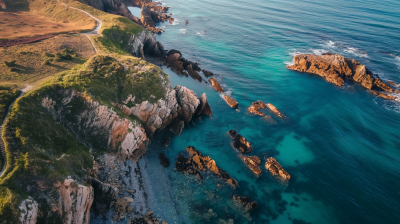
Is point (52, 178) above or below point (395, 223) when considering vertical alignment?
above

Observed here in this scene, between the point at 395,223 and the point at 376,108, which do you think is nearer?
the point at 395,223

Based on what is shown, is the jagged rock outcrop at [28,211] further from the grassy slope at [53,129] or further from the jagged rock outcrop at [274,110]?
the jagged rock outcrop at [274,110]

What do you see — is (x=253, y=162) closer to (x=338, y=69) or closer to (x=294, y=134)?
(x=294, y=134)

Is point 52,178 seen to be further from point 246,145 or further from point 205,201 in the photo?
point 246,145

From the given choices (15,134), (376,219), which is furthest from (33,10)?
(376,219)

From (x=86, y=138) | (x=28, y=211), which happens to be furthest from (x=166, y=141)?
(x=28, y=211)

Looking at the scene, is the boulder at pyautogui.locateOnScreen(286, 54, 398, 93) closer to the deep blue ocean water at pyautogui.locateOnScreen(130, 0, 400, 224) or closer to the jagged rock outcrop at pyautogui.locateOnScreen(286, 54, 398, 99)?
the jagged rock outcrop at pyautogui.locateOnScreen(286, 54, 398, 99)
